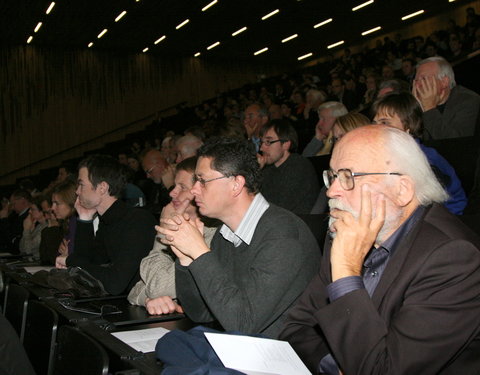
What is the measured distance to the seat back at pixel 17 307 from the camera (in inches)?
90.4

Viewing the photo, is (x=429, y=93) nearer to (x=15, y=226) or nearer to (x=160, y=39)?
(x=15, y=226)

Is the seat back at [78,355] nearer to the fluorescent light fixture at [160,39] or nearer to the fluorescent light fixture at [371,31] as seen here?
the fluorescent light fixture at [160,39]

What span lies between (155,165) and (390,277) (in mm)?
4693

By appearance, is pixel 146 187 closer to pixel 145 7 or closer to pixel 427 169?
pixel 427 169

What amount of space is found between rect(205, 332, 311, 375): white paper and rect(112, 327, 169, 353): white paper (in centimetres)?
33

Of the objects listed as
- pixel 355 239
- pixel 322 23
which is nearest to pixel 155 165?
pixel 355 239

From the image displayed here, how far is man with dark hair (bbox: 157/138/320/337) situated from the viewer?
182cm

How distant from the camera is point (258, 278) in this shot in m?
1.86

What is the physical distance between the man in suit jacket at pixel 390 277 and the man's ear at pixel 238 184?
0.61m

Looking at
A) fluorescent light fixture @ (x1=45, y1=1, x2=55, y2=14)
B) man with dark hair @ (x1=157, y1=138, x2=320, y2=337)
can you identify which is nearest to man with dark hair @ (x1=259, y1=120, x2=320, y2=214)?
man with dark hair @ (x1=157, y1=138, x2=320, y2=337)

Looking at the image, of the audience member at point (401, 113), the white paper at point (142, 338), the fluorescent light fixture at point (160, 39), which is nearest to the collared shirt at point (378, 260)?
the white paper at point (142, 338)

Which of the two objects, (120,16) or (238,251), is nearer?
(238,251)

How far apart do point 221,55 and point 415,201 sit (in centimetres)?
1633

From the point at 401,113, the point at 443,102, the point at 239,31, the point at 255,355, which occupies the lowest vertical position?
the point at 255,355
